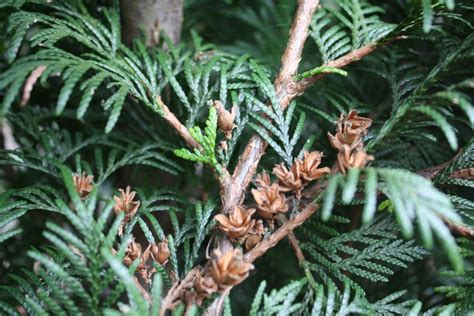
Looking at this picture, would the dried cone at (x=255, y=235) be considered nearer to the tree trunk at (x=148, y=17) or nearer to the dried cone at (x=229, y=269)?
the dried cone at (x=229, y=269)

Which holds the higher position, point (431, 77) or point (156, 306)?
point (431, 77)

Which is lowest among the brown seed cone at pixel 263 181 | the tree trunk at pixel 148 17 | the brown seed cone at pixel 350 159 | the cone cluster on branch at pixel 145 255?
the cone cluster on branch at pixel 145 255

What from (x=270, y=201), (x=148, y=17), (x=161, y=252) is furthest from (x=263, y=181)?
(x=148, y=17)

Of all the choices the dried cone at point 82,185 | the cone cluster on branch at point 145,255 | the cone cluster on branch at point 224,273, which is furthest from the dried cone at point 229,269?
the dried cone at point 82,185

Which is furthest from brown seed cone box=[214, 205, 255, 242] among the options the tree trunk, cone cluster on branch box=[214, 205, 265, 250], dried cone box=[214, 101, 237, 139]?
the tree trunk

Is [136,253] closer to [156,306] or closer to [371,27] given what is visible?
[156,306]

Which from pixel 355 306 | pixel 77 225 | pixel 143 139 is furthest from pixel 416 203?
pixel 143 139
